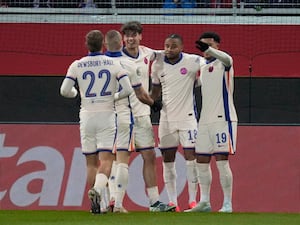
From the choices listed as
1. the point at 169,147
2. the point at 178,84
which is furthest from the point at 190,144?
the point at 178,84

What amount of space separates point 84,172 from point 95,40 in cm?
370

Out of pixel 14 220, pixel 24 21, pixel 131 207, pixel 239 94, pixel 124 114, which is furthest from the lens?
pixel 24 21

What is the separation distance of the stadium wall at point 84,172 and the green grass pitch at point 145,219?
2571mm

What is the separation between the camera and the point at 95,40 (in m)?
11.5

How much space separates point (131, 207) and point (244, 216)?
3353 mm

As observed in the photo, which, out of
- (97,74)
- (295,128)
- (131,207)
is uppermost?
(97,74)

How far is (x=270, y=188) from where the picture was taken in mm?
14742

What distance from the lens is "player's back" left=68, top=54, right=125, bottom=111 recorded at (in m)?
11.5

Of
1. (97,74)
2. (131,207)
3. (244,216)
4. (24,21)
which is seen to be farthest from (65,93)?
(24,21)

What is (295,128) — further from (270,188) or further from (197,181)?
(197,181)

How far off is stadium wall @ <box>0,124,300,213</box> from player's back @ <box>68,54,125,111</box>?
331cm

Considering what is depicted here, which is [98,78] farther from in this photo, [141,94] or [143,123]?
[143,123]

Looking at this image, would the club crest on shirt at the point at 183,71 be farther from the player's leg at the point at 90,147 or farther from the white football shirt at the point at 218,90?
the player's leg at the point at 90,147

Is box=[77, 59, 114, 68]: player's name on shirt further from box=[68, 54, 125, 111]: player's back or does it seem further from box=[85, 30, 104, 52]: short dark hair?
box=[85, 30, 104, 52]: short dark hair
